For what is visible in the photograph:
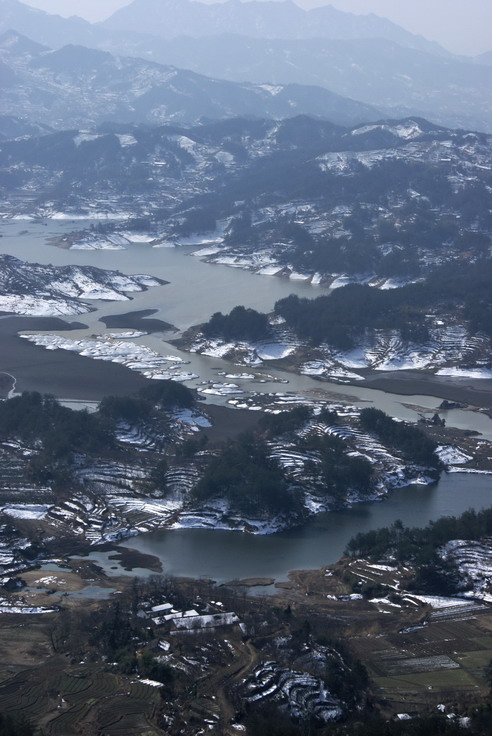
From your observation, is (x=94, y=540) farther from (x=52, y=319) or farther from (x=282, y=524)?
(x=52, y=319)

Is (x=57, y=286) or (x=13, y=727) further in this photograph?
(x=57, y=286)

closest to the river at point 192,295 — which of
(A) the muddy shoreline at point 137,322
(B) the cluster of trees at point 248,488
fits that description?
(A) the muddy shoreline at point 137,322

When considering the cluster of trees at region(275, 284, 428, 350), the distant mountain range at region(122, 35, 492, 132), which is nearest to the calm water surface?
the cluster of trees at region(275, 284, 428, 350)

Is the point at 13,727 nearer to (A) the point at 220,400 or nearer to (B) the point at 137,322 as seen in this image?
(A) the point at 220,400

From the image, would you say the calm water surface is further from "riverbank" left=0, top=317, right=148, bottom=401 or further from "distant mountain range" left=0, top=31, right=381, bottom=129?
"distant mountain range" left=0, top=31, right=381, bottom=129

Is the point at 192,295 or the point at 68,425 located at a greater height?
the point at 68,425

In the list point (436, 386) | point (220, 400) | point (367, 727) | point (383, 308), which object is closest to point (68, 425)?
point (220, 400)

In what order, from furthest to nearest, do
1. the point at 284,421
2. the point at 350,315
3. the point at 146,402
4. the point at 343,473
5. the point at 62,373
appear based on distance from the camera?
the point at 350,315
the point at 62,373
the point at 146,402
the point at 284,421
the point at 343,473

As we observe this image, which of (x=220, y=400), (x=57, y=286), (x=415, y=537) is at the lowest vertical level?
(x=57, y=286)
